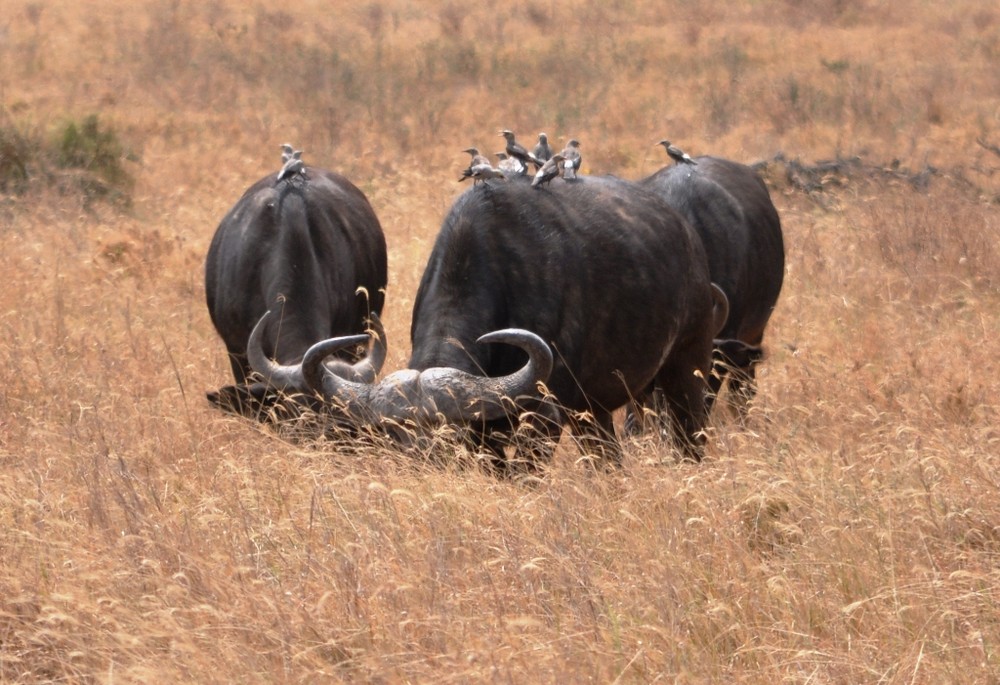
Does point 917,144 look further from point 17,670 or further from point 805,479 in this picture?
point 17,670

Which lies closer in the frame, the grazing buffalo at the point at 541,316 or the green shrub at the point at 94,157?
the grazing buffalo at the point at 541,316

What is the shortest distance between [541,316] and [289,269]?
1.85 m

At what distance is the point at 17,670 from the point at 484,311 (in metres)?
2.34

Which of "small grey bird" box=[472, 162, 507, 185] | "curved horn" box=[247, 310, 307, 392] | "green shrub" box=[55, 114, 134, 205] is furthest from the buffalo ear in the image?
"green shrub" box=[55, 114, 134, 205]

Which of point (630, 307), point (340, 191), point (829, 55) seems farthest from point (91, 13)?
point (630, 307)

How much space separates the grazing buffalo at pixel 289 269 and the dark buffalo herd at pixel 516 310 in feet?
0.03

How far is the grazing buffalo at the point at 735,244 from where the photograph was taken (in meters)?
7.40

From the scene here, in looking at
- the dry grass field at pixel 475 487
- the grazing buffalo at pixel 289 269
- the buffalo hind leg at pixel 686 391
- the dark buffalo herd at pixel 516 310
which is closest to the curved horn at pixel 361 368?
the dark buffalo herd at pixel 516 310

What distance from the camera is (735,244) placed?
753cm

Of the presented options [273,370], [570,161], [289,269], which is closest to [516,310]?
[570,161]

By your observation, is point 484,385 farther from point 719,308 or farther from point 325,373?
point 719,308

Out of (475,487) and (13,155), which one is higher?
A: (475,487)

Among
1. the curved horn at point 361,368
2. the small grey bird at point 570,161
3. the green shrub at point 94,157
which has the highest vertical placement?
the small grey bird at point 570,161

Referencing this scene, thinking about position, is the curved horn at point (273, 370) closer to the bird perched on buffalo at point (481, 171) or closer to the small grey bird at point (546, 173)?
the bird perched on buffalo at point (481, 171)
